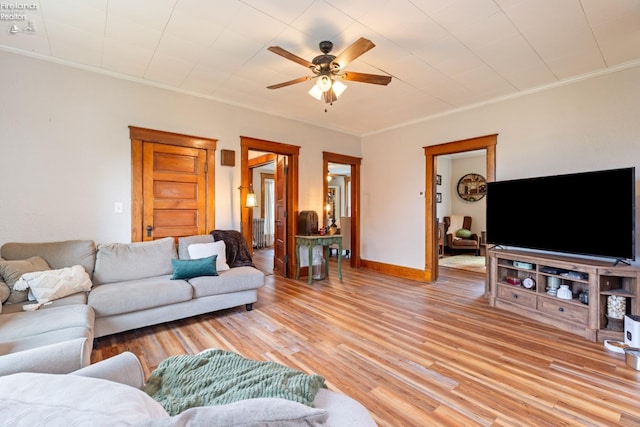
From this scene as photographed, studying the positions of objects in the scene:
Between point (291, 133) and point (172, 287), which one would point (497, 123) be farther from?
point (172, 287)

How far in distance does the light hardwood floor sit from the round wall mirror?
464cm

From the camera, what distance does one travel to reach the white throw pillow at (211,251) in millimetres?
3342

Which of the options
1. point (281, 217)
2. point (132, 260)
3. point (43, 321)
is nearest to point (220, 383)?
point (43, 321)

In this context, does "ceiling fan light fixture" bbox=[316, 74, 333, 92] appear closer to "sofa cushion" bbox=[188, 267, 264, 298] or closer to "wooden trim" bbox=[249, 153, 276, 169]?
"sofa cushion" bbox=[188, 267, 264, 298]

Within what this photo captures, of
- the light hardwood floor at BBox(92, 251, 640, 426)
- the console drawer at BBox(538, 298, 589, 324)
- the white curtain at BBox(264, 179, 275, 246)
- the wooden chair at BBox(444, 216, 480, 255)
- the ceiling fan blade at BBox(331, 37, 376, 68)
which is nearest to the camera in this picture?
the light hardwood floor at BBox(92, 251, 640, 426)

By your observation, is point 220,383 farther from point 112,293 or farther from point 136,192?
point 136,192

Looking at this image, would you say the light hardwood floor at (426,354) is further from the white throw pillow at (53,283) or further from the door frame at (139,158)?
the door frame at (139,158)

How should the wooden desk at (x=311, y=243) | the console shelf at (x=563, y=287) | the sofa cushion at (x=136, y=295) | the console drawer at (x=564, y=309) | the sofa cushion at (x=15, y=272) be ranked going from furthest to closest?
the wooden desk at (x=311, y=243) < the console drawer at (x=564, y=309) < the console shelf at (x=563, y=287) < the sofa cushion at (x=136, y=295) < the sofa cushion at (x=15, y=272)

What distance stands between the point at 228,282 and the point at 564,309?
3552 mm

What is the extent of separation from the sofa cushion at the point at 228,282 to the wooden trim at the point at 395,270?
2838 mm

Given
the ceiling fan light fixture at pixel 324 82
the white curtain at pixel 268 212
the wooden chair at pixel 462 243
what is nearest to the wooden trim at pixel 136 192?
the ceiling fan light fixture at pixel 324 82

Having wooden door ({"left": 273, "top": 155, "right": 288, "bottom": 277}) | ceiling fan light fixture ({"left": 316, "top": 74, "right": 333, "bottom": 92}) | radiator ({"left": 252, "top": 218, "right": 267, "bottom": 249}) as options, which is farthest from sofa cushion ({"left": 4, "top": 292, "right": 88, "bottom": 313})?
radiator ({"left": 252, "top": 218, "right": 267, "bottom": 249})

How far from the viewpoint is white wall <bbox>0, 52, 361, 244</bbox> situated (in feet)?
9.28

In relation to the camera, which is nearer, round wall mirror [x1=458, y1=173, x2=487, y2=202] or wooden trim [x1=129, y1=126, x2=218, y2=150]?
wooden trim [x1=129, y1=126, x2=218, y2=150]
